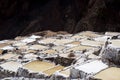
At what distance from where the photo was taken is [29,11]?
971 cm

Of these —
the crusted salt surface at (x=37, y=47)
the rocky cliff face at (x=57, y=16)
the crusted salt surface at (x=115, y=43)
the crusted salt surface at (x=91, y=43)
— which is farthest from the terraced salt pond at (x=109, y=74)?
the rocky cliff face at (x=57, y=16)

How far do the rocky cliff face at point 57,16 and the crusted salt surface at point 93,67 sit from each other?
12.6 feet

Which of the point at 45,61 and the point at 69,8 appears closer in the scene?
the point at 45,61

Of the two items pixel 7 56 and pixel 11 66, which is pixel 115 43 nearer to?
pixel 11 66

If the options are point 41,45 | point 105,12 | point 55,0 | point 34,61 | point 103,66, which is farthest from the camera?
point 55,0

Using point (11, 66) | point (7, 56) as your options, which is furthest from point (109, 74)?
point (7, 56)

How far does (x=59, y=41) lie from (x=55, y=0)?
177 inches

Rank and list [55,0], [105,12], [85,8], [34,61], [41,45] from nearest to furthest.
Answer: [34,61] → [41,45] → [105,12] → [85,8] → [55,0]

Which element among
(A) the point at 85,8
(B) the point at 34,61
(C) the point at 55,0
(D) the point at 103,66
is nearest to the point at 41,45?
(B) the point at 34,61

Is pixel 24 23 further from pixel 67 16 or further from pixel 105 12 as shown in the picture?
pixel 105 12

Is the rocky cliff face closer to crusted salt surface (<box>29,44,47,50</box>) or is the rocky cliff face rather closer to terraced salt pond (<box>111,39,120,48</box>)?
crusted salt surface (<box>29,44,47,50</box>)

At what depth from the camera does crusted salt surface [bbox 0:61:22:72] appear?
12.2ft

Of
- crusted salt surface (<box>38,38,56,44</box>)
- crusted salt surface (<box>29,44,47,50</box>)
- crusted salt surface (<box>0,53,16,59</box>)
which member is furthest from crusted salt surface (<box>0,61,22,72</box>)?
crusted salt surface (<box>38,38,56,44</box>)

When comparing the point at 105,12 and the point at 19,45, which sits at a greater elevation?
the point at 105,12
